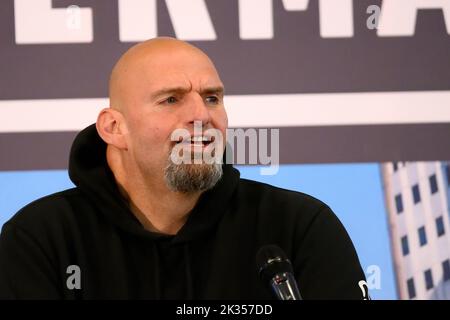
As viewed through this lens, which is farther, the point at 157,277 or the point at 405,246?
the point at 405,246

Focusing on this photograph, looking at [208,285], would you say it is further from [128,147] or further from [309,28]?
[309,28]

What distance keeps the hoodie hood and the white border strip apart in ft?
1.89

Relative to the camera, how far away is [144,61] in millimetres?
1870

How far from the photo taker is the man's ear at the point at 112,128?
1.91 meters

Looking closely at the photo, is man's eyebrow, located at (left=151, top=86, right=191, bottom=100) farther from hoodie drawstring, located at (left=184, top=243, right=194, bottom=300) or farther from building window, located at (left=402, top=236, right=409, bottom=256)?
building window, located at (left=402, top=236, right=409, bottom=256)

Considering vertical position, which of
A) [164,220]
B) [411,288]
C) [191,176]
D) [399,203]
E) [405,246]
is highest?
[191,176]

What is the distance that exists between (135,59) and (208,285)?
54 cm

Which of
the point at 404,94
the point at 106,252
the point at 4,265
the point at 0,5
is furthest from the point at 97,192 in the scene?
the point at 404,94

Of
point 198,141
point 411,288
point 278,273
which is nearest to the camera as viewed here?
point 278,273

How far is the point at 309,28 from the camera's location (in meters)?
2.56

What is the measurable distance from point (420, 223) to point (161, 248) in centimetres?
105

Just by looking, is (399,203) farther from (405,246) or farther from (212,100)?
(212,100)

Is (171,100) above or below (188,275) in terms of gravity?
above

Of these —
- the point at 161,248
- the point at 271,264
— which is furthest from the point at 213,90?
the point at 271,264
